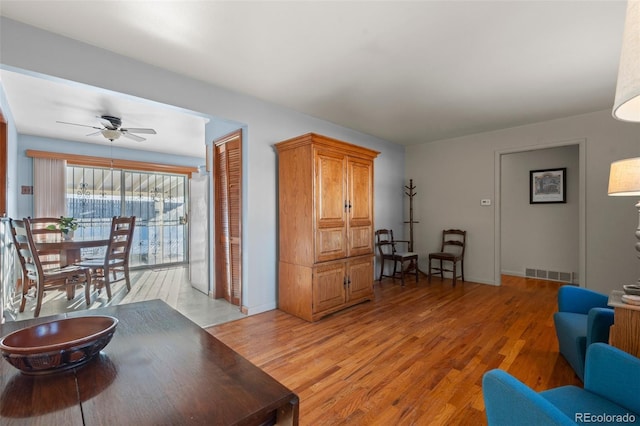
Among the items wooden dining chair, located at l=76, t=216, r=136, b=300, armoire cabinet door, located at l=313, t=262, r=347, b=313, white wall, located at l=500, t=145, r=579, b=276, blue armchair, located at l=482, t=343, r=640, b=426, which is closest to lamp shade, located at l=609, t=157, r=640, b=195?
blue armchair, located at l=482, t=343, r=640, b=426

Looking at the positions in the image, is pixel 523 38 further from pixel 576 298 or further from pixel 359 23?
pixel 576 298

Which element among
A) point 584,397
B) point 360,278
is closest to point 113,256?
point 360,278

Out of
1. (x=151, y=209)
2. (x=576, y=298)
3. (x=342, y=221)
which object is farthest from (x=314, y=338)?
(x=151, y=209)

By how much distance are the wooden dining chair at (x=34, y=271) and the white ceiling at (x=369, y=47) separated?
1.63 m

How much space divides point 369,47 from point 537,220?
15.4 feet

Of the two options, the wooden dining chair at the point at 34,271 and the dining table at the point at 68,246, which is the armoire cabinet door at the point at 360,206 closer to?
the dining table at the point at 68,246

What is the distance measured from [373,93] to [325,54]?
98cm

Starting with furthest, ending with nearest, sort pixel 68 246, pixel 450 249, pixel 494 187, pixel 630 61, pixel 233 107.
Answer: pixel 450 249
pixel 494 187
pixel 68 246
pixel 233 107
pixel 630 61

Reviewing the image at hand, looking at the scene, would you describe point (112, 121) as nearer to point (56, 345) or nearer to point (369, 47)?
point (369, 47)

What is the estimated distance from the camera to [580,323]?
2.10m

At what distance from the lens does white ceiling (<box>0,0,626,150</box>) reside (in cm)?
196

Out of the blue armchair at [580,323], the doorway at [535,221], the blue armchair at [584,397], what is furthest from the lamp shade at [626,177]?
the doorway at [535,221]

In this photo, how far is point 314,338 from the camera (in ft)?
8.98

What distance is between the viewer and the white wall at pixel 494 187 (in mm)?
3734
